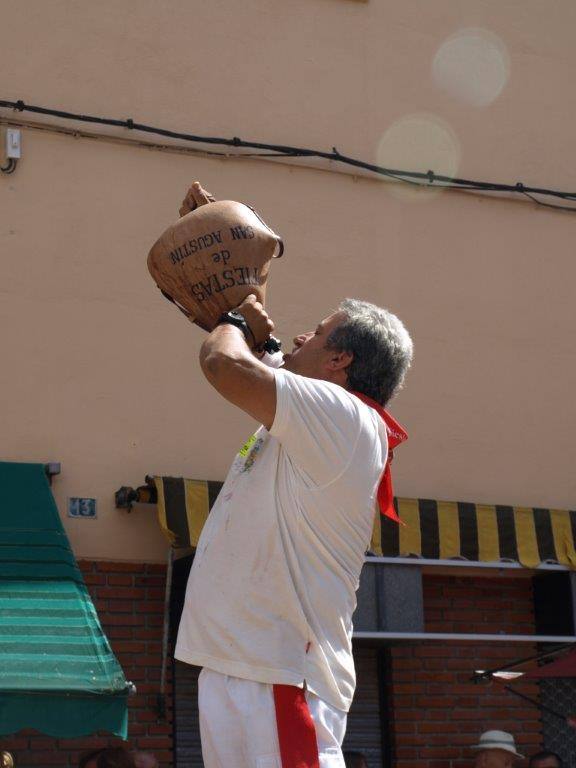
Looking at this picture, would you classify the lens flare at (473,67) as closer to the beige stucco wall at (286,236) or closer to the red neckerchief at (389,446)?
the beige stucco wall at (286,236)

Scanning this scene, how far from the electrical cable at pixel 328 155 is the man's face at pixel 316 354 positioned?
4846mm

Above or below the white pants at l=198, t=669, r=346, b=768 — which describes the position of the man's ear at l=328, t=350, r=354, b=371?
above

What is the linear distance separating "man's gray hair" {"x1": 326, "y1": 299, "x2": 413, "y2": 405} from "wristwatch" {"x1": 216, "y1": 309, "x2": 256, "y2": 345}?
0.27m

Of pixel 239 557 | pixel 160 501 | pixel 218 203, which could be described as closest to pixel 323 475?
pixel 239 557

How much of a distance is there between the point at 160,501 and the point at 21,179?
7.19 ft

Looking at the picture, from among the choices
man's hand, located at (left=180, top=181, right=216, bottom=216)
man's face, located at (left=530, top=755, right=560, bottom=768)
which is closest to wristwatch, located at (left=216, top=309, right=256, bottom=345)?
man's hand, located at (left=180, top=181, right=216, bottom=216)

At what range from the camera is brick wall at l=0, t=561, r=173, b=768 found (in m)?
7.78

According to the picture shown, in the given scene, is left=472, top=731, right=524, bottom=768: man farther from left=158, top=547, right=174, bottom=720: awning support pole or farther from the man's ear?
the man's ear

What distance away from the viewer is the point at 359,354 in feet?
12.4

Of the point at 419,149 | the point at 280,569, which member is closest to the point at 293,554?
the point at 280,569

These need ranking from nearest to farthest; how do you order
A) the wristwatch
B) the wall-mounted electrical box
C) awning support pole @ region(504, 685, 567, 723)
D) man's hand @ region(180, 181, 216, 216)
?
the wristwatch, man's hand @ region(180, 181, 216, 216), the wall-mounted electrical box, awning support pole @ region(504, 685, 567, 723)

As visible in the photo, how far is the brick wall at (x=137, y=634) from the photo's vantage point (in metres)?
7.78

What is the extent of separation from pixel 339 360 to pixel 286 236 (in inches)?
202

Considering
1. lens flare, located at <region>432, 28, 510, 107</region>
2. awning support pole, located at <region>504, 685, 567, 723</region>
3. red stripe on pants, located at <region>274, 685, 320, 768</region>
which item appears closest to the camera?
red stripe on pants, located at <region>274, 685, 320, 768</region>
